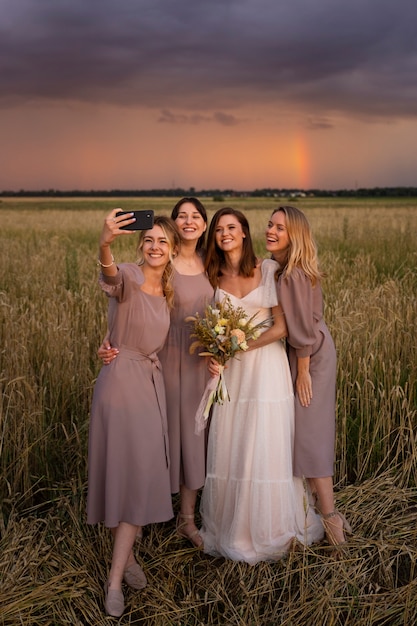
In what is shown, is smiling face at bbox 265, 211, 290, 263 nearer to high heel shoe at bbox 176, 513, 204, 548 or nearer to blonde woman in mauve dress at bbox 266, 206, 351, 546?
blonde woman in mauve dress at bbox 266, 206, 351, 546

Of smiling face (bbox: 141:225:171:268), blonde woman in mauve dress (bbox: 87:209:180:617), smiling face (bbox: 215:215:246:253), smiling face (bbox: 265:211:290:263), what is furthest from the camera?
smiling face (bbox: 215:215:246:253)

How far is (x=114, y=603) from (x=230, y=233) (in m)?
1.87

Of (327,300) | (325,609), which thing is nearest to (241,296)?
(325,609)

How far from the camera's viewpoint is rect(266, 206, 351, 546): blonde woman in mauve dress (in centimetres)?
334

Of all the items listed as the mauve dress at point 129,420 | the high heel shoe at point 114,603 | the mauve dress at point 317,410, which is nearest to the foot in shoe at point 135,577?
the high heel shoe at point 114,603

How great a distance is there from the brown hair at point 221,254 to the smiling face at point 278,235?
11 centimetres

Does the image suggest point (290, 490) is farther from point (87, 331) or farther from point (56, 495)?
point (87, 331)

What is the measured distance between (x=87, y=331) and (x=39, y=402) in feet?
5.44

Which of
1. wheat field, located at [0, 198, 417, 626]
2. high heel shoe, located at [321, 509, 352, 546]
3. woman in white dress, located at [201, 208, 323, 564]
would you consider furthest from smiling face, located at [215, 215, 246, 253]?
high heel shoe, located at [321, 509, 352, 546]

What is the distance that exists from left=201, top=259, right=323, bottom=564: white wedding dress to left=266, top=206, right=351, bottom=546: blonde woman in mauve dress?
0.23 ft

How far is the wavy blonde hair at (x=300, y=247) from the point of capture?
3326mm

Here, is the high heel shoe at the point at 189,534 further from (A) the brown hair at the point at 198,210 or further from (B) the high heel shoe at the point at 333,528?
(A) the brown hair at the point at 198,210

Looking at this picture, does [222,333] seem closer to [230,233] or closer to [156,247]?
[156,247]

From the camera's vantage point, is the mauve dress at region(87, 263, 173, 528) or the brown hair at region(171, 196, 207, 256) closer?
the mauve dress at region(87, 263, 173, 528)
